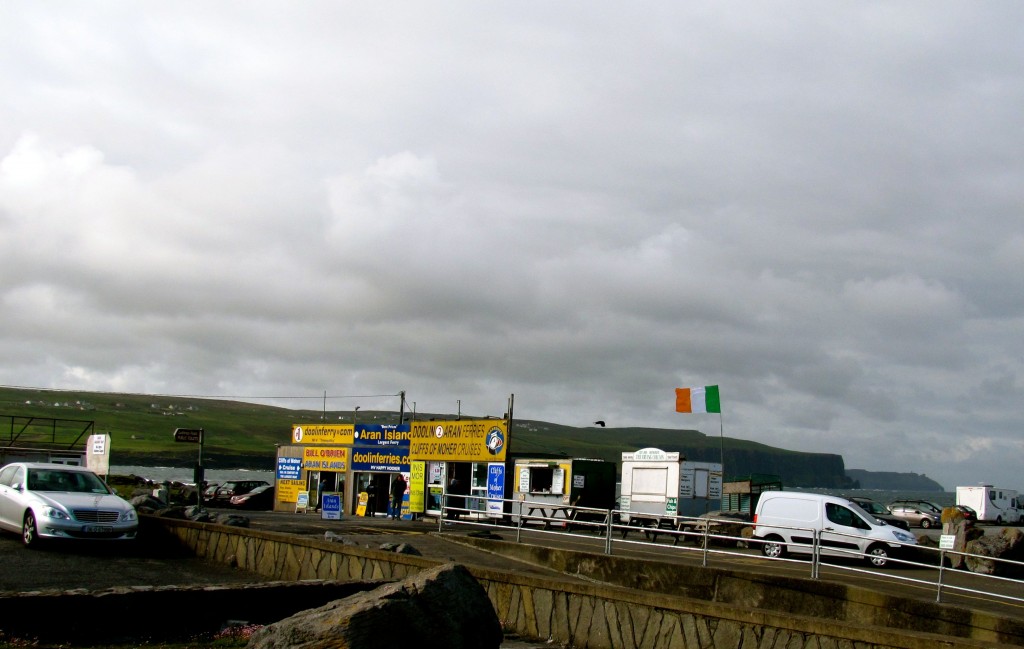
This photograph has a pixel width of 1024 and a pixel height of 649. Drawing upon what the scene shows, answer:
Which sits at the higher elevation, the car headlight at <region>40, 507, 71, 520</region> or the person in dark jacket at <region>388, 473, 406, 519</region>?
the car headlight at <region>40, 507, 71, 520</region>

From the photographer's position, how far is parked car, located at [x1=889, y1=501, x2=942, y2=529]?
2109 inches

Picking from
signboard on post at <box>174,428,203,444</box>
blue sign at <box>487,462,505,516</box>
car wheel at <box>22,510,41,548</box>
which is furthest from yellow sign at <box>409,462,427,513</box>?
car wheel at <box>22,510,41,548</box>

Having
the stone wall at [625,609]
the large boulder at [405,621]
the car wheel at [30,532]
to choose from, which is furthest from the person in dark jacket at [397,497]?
the large boulder at [405,621]

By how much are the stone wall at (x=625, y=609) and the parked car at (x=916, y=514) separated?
42677 millimetres

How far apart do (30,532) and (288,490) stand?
27.8 m

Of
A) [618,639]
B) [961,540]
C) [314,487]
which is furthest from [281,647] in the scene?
[314,487]

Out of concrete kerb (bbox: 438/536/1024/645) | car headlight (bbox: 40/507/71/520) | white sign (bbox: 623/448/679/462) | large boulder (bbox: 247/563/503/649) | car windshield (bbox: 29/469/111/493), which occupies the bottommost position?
concrete kerb (bbox: 438/536/1024/645)

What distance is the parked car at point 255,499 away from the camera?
46.3 meters

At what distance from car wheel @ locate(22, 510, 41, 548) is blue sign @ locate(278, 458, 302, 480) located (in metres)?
27.1

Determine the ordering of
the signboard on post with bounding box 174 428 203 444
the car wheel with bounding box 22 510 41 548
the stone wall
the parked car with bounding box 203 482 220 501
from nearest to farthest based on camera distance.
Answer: the stone wall → the car wheel with bounding box 22 510 41 548 → the signboard on post with bounding box 174 428 203 444 → the parked car with bounding box 203 482 220 501

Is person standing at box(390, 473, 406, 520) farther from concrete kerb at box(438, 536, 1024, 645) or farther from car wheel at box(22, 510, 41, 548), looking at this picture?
car wheel at box(22, 510, 41, 548)

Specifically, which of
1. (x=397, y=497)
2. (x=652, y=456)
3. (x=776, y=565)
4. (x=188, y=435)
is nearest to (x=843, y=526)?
(x=776, y=565)

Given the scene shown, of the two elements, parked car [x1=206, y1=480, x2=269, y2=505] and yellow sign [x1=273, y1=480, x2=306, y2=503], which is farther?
parked car [x1=206, y1=480, x2=269, y2=505]

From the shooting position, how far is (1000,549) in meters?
22.4
